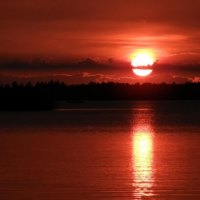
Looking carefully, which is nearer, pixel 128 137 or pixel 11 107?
pixel 128 137

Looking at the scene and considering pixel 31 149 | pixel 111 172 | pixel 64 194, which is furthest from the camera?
pixel 31 149

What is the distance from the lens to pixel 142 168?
96.7ft

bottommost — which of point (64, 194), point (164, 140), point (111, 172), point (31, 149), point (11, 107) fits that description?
point (64, 194)

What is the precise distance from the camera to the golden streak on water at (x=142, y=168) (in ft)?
76.3

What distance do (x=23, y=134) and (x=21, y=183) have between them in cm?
2672

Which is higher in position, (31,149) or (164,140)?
(164,140)

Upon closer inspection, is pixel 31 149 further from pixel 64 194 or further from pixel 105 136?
pixel 64 194

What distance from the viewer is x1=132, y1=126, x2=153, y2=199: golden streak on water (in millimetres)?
23256

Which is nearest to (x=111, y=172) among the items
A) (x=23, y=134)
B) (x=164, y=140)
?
(x=164, y=140)

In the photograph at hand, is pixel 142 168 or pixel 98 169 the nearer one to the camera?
pixel 98 169

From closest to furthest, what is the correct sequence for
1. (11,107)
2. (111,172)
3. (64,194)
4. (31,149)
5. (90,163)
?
(64,194), (111,172), (90,163), (31,149), (11,107)

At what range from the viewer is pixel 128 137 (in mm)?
49531

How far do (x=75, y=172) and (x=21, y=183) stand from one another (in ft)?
12.4

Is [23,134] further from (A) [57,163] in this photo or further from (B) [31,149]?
(A) [57,163]
